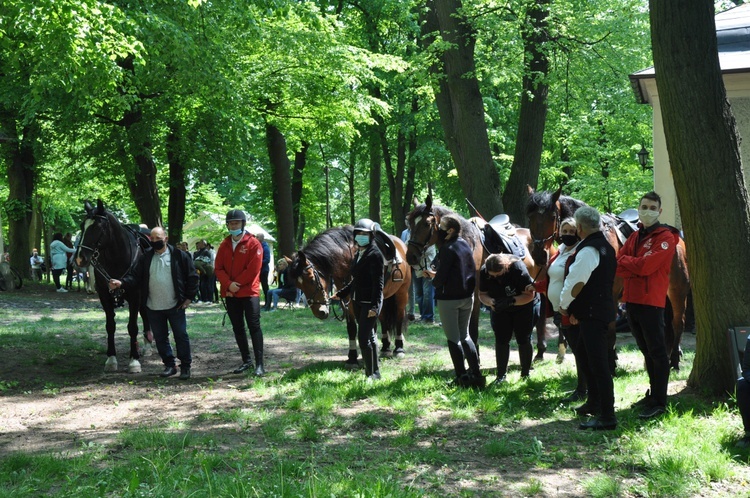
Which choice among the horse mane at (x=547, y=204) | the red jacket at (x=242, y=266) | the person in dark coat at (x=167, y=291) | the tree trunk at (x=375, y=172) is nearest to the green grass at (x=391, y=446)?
the person in dark coat at (x=167, y=291)

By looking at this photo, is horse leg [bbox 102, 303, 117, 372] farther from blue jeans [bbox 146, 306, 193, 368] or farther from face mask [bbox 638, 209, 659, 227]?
face mask [bbox 638, 209, 659, 227]

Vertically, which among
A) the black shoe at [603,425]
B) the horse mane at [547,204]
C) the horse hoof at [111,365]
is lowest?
the black shoe at [603,425]

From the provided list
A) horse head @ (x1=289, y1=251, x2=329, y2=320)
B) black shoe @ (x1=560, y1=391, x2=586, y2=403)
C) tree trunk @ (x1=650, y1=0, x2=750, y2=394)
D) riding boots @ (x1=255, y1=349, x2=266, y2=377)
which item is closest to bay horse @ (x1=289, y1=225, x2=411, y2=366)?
horse head @ (x1=289, y1=251, x2=329, y2=320)

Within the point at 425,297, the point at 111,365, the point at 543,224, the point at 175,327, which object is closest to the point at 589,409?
the point at 543,224

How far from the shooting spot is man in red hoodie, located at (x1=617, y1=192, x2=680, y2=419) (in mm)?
7012

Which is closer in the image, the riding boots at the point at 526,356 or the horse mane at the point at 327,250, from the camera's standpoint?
the riding boots at the point at 526,356

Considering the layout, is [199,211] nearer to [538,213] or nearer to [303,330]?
[303,330]

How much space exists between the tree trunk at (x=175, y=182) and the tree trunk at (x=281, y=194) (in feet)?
9.30

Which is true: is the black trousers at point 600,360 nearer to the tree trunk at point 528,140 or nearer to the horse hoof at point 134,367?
the horse hoof at point 134,367

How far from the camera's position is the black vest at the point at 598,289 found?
21.9ft

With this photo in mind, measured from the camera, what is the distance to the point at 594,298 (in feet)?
21.9

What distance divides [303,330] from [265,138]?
12.0m

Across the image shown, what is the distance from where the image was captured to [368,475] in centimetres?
550

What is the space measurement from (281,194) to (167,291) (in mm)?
14559
